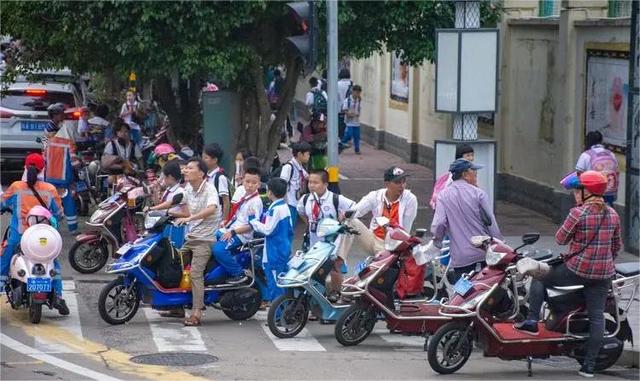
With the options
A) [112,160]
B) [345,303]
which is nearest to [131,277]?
[345,303]

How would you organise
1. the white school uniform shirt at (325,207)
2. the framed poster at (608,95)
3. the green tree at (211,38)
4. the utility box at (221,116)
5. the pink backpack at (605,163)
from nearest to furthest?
1. the white school uniform shirt at (325,207)
2. the pink backpack at (605,163)
3. the green tree at (211,38)
4. the framed poster at (608,95)
5. the utility box at (221,116)

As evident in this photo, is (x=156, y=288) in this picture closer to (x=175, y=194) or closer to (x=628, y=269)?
(x=175, y=194)

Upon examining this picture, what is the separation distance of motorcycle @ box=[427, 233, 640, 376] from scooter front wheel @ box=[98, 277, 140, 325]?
3.50m

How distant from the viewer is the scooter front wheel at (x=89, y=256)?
639 inches

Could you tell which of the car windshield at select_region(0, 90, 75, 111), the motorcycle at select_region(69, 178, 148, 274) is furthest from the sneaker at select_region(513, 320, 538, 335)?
the car windshield at select_region(0, 90, 75, 111)

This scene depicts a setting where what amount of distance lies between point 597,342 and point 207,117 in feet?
34.2

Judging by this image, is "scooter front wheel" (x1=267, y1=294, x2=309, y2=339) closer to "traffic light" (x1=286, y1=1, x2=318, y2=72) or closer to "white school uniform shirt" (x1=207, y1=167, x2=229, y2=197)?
"white school uniform shirt" (x1=207, y1=167, x2=229, y2=197)

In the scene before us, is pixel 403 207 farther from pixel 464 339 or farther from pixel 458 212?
pixel 464 339

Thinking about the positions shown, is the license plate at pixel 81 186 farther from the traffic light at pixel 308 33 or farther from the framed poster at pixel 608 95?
the framed poster at pixel 608 95

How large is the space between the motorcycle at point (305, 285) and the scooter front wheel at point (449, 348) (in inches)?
72.7

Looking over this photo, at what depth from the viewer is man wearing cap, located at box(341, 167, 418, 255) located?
1312 centimetres

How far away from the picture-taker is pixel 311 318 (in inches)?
535

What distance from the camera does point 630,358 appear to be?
1177 cm

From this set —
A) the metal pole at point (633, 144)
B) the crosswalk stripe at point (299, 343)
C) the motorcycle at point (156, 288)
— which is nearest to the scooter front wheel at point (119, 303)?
the motorcycle at point (156, 288)
